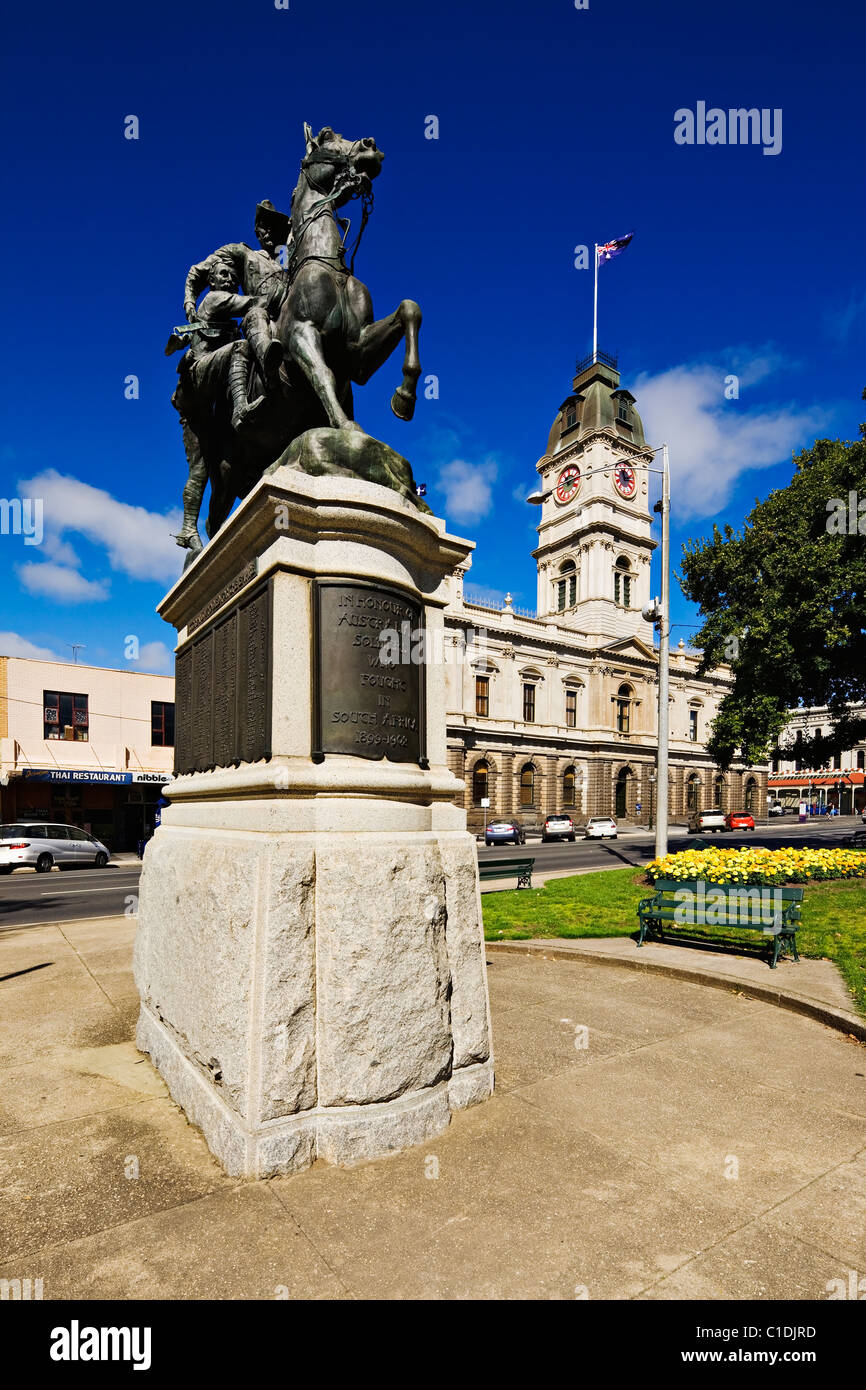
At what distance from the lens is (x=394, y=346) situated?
535 centimetres

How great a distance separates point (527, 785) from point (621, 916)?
4048 centimetres

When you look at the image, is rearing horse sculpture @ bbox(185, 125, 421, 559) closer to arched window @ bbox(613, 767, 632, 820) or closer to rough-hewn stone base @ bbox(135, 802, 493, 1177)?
rough-hewn stone base @ bbox(135, 802, 493, 1177)

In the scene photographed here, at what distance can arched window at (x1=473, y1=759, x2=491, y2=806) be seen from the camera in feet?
159

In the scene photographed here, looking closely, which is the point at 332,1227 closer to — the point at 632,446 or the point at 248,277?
the point at 248,277

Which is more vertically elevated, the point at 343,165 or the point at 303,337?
the point at 343,165

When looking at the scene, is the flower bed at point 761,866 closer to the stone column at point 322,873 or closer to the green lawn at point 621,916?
the green lawn at point 621,916

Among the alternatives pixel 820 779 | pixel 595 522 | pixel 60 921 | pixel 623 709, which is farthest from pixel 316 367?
pixel 820 779

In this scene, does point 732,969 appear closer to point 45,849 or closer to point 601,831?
point 45,849

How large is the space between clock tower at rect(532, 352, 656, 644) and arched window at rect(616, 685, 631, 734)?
462 centimetres

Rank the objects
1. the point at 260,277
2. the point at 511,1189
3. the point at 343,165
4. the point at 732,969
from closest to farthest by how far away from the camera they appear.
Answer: the point at 511,1189 < the point at 343,165 < the point at 260,277 < the point at 732,969

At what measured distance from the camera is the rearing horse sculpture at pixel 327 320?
5004 millimetres

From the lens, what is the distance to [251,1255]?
9.36 ft

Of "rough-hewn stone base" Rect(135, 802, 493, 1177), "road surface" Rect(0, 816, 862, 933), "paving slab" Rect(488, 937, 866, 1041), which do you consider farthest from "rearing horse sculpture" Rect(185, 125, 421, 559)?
"road surface" Rect(0, 816, 862, 933)

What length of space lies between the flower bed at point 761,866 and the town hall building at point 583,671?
3142cm
